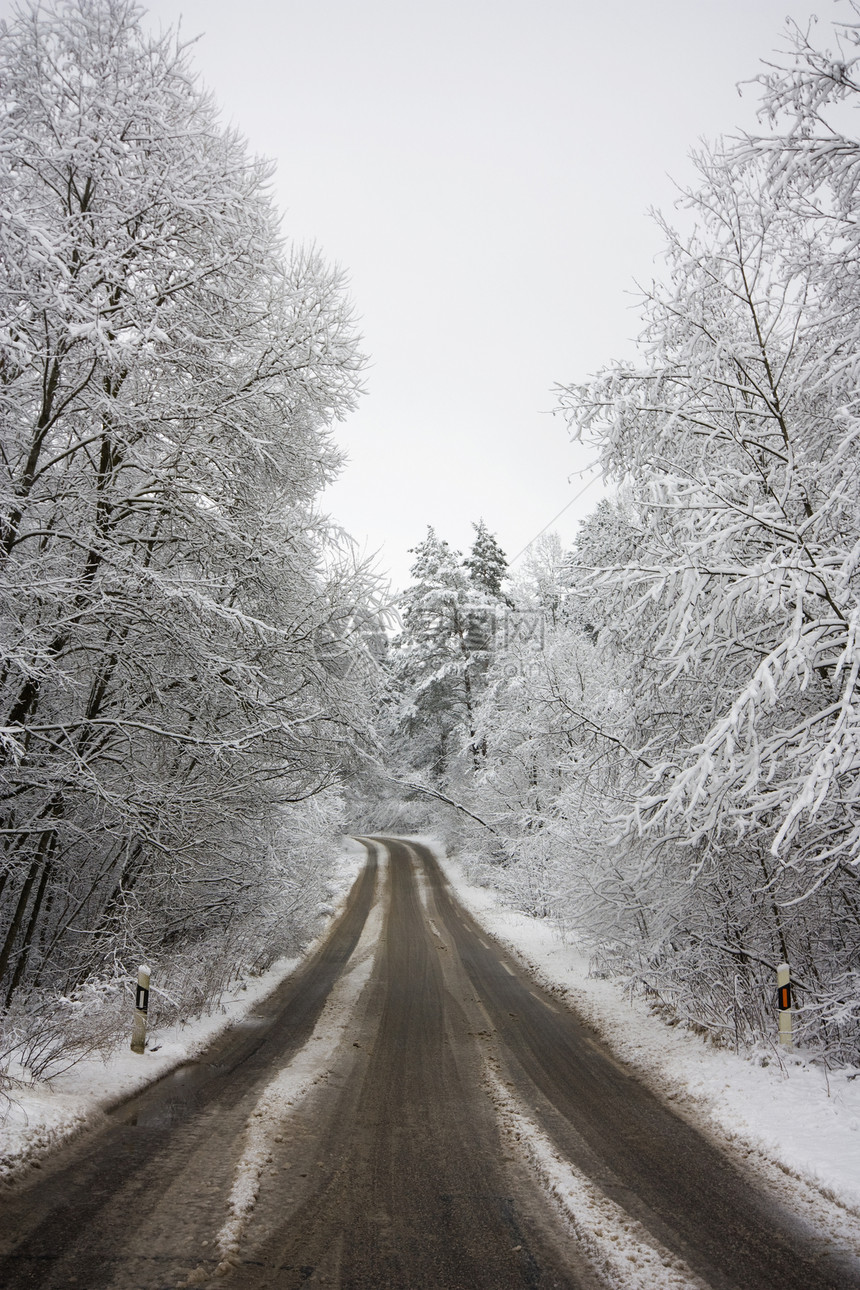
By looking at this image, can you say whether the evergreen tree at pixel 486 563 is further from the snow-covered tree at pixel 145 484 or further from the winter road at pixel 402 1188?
the winter road at pixel 402 1188

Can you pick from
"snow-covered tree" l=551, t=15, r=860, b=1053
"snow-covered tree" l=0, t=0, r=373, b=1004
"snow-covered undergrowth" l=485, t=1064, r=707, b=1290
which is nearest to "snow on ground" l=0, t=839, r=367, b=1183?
"snow-covered tree" l=0, t=0, r=373, b=1004

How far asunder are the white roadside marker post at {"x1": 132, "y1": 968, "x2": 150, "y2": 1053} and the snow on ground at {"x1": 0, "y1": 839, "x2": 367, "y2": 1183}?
11cm

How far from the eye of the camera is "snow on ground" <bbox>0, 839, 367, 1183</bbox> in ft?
13.9

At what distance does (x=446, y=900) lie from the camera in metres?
22.0

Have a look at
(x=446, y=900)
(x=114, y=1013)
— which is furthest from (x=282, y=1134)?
(x=446, y=900)

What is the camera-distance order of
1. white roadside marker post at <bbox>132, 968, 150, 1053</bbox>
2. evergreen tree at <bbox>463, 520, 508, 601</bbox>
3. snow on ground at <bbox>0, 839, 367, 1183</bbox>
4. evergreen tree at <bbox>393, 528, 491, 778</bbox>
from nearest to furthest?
snow on ground at <bbox>0, 839, 367, 1183</bbox>
white roadside marker post at <bbox>132, 968, 150, 1053</bbox>
evergreen tree at <bbox>393, 528, 491, 778</bbox>
evergreen tree at <bbox>463, 520, 508, 601</bbox>

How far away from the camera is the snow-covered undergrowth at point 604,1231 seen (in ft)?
10.7

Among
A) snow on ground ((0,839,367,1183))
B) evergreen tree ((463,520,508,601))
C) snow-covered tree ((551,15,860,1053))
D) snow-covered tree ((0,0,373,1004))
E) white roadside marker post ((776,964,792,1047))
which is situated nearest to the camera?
snow on ground ((0,839,367,1183))

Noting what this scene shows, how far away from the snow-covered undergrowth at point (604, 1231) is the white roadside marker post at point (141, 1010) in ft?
Answer: 12.5

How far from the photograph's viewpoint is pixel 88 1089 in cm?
547

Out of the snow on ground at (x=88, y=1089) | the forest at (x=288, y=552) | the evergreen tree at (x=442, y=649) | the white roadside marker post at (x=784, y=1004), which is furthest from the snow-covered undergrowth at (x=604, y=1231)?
the evergreen tree at (x=442, y=649)

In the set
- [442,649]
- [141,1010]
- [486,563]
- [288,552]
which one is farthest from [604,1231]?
[486,563]

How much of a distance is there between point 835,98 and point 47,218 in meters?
6.27

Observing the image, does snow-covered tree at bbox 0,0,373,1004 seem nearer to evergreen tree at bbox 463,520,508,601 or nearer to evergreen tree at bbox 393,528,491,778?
evergreen tree at bbox 393,528,491,778
